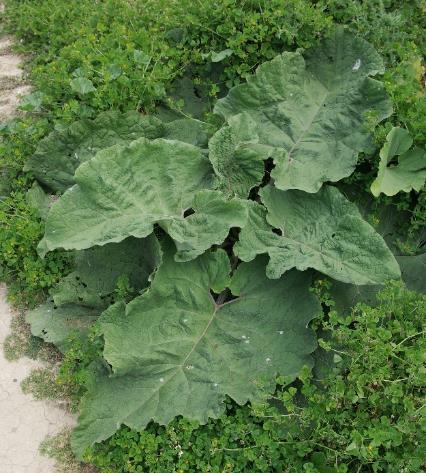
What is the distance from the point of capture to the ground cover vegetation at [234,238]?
3.04 metres

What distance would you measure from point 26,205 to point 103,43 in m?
1.38

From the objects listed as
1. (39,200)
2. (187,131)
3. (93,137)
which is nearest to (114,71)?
(93,137)

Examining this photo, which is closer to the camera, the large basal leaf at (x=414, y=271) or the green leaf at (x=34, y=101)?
the large basal leaf at (x=414, y=271)

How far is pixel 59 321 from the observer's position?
12.0 feet

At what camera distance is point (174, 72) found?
4.40 metres

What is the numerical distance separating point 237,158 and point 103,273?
102 centimetres

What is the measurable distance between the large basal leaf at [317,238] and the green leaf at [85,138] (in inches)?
38.2

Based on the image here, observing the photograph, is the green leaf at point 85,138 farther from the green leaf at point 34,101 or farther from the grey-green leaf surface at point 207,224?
the grey-green leaf surface at point 207,224

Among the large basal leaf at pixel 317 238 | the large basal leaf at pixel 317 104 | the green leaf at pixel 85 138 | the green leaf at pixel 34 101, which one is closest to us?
the large basal leaf at pixel 317 238

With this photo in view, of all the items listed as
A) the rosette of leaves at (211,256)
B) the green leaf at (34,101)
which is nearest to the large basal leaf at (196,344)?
→ the rosette of leaves at (211,256)

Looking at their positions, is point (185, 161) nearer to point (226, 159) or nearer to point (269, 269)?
point (226, 159)

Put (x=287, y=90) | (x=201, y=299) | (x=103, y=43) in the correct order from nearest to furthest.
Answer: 1. (x=201, y=299)
2. (x=287, y=90)
3. (x=103, y=43)

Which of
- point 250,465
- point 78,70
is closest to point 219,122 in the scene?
point 78,70

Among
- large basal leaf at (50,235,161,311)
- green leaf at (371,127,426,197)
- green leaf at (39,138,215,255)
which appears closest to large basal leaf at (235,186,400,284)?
green leaf at (371,127,426,197)
